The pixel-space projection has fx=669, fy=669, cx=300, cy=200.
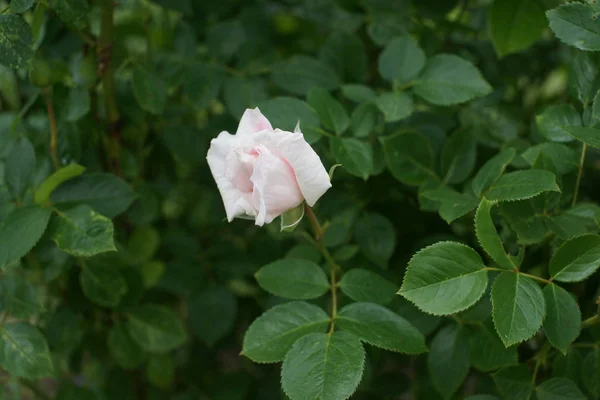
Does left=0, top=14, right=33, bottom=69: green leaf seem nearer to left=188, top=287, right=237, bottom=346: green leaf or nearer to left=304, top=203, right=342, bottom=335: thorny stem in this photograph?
left=304, top=203, right=342, bottom=335: thorny stem

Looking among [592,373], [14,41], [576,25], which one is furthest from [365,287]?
[14,41]

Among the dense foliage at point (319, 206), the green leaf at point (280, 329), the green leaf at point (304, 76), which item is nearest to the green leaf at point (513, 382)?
the dense foliage at point (319, 206)

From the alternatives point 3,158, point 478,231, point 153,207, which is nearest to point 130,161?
point 153,207

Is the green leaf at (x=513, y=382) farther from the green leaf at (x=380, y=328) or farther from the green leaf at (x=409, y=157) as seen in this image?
the green leaf at (x=409, y=157)

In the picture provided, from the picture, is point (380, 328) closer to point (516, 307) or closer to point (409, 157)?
point (516, 307)

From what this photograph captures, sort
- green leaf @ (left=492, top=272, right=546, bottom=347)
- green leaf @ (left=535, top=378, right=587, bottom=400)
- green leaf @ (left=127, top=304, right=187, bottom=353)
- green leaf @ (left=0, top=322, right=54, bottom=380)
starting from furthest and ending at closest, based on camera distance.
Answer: green leaf @ (left=127, top=304, right=187, bottom=353)
green leaf @ (left=0, top=322, right=54, bottom=380)
green leaf @ (left=535, top=378, right=587, bottom=400)
green leaf @ (left=492, top=272, right=546, bottom=347)

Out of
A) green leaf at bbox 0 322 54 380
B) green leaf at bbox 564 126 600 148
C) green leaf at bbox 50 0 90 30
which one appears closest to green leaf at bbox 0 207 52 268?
green leaf at bbox 0 322 54 380
